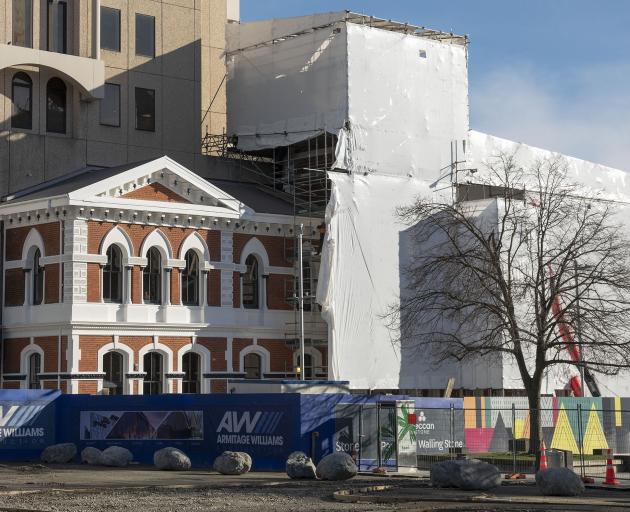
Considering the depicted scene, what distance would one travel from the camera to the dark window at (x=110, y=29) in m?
53.4

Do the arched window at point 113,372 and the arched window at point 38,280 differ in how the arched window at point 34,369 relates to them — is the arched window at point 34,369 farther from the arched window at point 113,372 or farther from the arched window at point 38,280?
the arched window at point 113,372

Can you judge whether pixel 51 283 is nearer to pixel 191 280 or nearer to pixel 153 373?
A: pixel 153 373

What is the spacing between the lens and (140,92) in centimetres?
5462

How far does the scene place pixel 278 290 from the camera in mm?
50750

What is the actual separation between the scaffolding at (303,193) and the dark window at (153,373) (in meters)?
5.69

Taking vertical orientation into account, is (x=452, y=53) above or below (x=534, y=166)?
above

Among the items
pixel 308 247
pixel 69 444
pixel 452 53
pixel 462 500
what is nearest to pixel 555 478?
pixel 462 500

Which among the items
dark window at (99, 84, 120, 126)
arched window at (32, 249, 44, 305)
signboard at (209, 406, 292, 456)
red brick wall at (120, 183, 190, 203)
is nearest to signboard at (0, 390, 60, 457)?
signboard at (209, 406, 292, 456)

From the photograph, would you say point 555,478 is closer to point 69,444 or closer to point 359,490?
point 359,490

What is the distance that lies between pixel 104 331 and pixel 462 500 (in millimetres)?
23299

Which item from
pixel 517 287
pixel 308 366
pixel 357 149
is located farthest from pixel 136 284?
pixel 517 287

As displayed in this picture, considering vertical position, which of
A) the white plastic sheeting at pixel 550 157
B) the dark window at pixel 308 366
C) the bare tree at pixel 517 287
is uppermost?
the white plastic sheeting at pixel 550 157

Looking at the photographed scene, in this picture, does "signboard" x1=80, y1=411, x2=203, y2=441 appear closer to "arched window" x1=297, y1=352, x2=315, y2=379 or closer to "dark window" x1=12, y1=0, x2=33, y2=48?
"arched window" x1=297, y1=352, x2=315, y2=379

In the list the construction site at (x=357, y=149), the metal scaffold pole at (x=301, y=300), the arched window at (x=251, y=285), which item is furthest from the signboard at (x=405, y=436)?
the arched window at (x=251, y=285)
